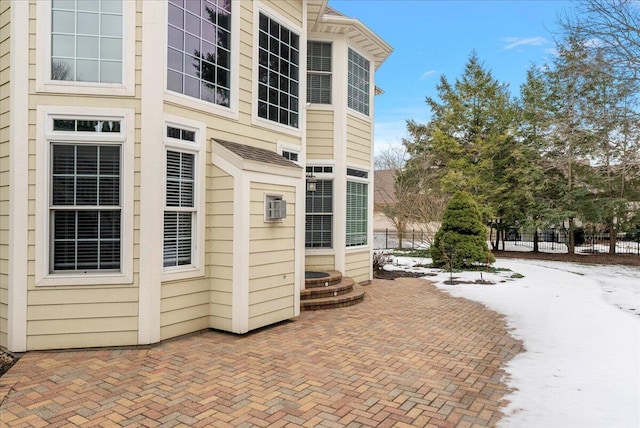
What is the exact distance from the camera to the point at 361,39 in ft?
27.9

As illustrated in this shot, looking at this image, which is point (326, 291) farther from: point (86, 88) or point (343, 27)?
point (343, 27)

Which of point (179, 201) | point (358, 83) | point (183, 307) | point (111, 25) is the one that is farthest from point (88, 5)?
point (358, 83)

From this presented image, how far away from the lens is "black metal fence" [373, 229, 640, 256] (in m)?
18.8

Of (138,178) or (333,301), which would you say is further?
(333,301)

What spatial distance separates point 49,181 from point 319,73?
5402 millimetres

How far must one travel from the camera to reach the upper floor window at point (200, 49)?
16.2ft

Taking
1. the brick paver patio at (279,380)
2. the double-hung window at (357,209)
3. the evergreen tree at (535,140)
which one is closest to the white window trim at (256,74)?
the double-hung window at (357,209)

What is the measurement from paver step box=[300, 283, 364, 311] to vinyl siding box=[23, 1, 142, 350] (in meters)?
2.71

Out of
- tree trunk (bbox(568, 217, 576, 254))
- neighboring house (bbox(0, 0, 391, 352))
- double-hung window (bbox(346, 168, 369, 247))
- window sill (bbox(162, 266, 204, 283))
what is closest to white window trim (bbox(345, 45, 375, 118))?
double-hung window (bbox(346, 168, 369, 247))

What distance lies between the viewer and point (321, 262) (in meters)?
8.20

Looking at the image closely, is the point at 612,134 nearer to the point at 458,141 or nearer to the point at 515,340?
the point at 458,141

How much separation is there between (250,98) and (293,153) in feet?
4.30

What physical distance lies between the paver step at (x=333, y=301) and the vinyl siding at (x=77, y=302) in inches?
107

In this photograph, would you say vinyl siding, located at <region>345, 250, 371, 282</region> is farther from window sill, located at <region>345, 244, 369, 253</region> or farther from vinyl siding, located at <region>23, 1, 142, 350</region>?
Result: vinyl siding, located at <region>23, 1, 142, 350</region>
